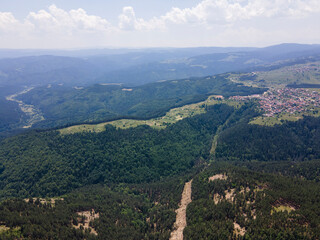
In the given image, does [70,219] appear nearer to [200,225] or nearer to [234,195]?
[200,225]

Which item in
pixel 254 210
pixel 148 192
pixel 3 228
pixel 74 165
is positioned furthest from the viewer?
pixel 74 165

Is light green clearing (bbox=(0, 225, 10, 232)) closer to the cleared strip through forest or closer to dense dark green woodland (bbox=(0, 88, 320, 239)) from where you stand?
dense dark green woodland (bbox=(0, 88, 320, 239))

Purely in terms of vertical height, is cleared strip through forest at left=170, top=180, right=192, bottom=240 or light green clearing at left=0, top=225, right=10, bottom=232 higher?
light green clearing at left=0, top=225, right=10, bottom=232

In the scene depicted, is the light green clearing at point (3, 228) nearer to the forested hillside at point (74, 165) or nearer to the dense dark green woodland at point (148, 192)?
the dense dark green woodland at point (148, 192)

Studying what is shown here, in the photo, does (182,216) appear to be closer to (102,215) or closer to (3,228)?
(102,215)

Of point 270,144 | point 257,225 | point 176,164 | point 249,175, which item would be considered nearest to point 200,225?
point 257,225

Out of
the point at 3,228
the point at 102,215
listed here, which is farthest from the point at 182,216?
the point at 3,228

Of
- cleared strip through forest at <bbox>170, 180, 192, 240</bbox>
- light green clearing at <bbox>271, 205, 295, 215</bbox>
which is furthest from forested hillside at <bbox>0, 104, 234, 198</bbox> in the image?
light green clearing at <bbox>271, 205, 295, 215</bbox>

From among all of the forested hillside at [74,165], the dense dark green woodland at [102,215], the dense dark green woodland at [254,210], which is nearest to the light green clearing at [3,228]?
the dense dark green woodland at [102,215]
